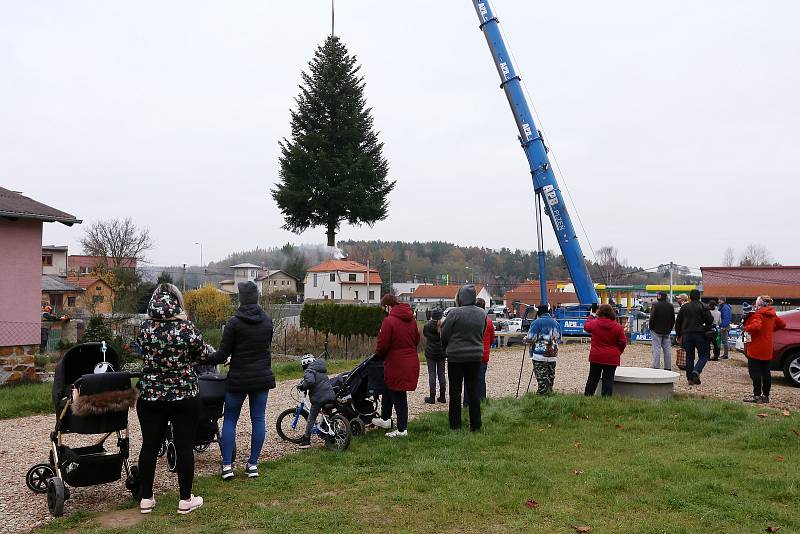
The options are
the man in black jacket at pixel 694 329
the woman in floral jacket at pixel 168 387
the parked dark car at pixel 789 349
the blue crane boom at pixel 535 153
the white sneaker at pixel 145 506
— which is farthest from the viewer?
the blue crane boom at pixel 535 153

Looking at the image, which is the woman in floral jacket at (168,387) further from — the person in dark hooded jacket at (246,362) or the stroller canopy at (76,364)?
the stroller canopy at (76,364)

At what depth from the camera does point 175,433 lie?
5.41 meters

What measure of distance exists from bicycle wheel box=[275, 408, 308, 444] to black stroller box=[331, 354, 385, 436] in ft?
1.72

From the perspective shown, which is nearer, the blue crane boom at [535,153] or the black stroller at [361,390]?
the black stroller at [361,390]

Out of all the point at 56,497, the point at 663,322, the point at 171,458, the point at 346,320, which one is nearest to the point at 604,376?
the point at 663,322

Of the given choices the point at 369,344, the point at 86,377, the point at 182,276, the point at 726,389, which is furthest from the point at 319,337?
the point at 182,276

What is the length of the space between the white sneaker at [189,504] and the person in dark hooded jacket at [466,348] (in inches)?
129

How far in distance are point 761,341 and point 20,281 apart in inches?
539

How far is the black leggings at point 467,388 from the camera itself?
7.84m

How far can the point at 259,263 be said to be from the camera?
85.3m

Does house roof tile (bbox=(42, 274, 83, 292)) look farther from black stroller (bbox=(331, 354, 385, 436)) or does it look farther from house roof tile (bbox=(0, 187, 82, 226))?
black stroller (bbox=(331, 354, 385, 436))

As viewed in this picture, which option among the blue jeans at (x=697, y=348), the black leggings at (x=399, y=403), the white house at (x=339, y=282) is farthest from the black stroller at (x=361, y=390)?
the white house at (x=339, y=282)

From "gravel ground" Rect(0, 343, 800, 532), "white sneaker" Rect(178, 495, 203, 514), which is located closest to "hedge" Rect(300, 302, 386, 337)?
"gravel ground" Rect(0, 343, 800, 532)

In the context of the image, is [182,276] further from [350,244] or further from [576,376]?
[576,376]
